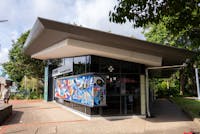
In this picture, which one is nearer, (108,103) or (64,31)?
(64,31)

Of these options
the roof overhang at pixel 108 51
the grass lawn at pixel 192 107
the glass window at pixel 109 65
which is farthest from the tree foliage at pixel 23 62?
the glass window at pixel 109 65

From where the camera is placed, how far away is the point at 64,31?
30.1 ft

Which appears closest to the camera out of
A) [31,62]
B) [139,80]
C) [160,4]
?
[160,4]

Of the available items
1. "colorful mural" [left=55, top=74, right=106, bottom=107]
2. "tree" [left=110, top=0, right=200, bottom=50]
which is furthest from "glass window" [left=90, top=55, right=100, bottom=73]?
"tree" [left=110, top=0, right=200, bottom=50]

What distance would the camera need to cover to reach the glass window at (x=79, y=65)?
1312 centimetres

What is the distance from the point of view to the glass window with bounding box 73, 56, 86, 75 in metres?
13.1

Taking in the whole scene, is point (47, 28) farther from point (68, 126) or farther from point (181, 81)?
point (181, 81)

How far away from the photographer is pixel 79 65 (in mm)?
13711

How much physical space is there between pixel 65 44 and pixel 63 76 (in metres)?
7.32

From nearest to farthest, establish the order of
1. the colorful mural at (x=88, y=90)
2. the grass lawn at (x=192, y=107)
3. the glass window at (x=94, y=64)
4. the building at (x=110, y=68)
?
the building at (x=110, y=68), the colorful mural at (x=88, y=90), the glass window at (x=94, y=64), the grass lawn at (x=192, y=107)

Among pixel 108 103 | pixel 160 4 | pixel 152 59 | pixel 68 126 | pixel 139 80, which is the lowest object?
pixel 68 126

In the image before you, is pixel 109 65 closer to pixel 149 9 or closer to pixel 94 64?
pixel 94 64

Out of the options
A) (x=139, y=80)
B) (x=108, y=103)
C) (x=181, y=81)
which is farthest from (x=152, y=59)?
(x=181, y=81)

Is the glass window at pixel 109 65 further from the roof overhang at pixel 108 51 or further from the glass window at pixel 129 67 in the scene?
the roof overhang at pixel 108 51
